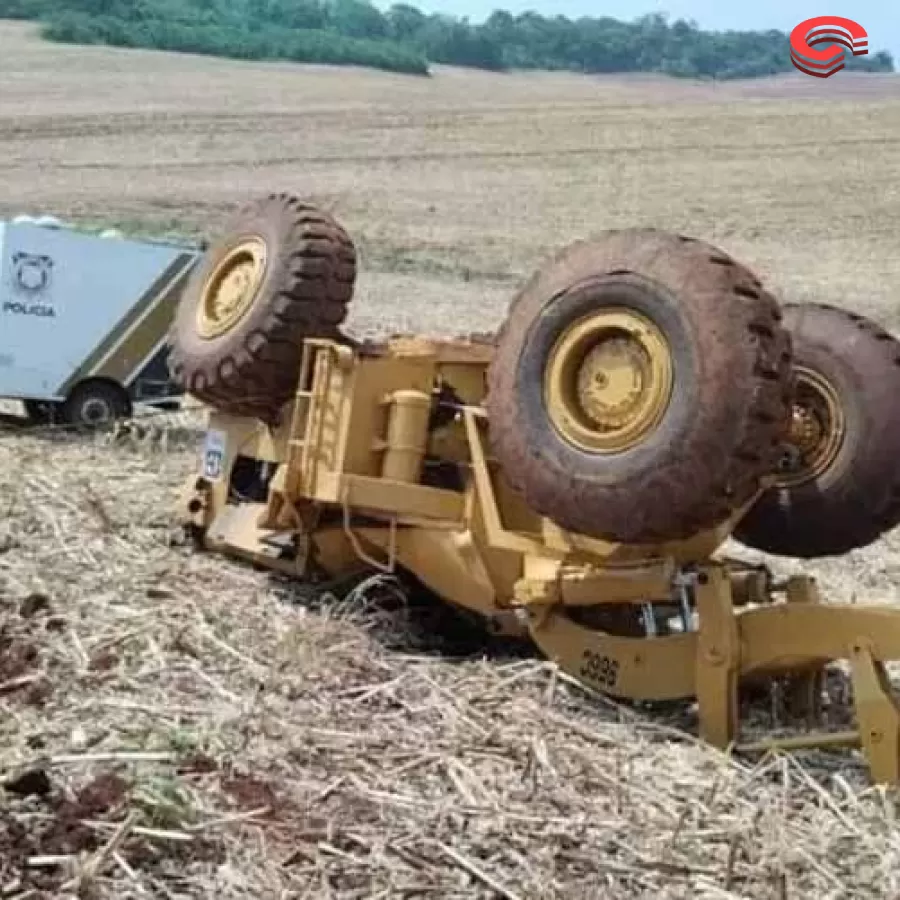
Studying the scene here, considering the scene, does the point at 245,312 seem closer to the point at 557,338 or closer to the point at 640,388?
the point at 557,338

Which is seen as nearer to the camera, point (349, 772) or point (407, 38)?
point (349, 772)

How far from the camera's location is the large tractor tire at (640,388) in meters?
5.36

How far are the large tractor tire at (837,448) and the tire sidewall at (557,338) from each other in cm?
103

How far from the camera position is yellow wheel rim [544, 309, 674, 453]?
5.55 meters

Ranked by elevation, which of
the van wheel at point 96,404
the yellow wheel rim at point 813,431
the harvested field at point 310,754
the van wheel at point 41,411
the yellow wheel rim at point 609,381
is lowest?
the van wheel at point 41,411

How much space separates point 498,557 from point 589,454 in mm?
837

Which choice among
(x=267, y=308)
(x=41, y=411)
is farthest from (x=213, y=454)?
(x=41, y=411)

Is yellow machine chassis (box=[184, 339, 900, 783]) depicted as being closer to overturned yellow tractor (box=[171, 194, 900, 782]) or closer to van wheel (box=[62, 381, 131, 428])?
overturned yellow tractor (box=[171, 194, 900, 782])

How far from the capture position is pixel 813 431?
6.51 metres

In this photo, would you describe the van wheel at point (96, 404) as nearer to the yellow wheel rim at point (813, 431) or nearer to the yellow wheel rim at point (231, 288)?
the yellow wheel rim at point (231, 288)

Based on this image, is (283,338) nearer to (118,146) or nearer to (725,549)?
(725,549)

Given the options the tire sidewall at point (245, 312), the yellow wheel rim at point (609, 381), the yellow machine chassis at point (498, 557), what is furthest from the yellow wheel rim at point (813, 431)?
the tire sidewall at point (245, 312)

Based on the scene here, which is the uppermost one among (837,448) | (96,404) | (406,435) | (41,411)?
(837,448)

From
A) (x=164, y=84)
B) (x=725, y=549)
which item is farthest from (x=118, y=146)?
(x=725, y=549)
